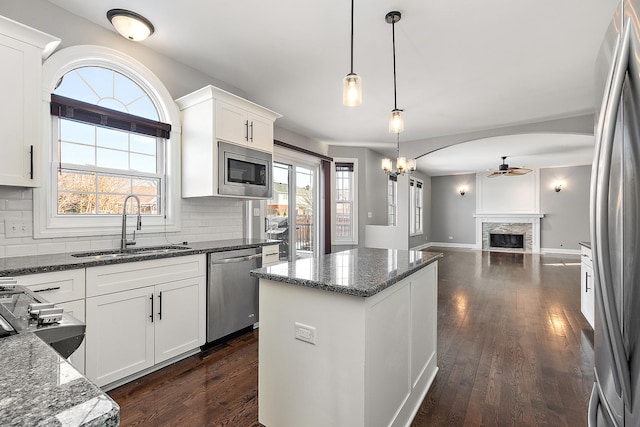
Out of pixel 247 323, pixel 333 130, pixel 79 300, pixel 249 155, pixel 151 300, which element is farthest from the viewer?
pixel 333 130

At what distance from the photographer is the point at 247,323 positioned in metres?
3.13

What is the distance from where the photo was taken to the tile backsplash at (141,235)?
6.88 ft

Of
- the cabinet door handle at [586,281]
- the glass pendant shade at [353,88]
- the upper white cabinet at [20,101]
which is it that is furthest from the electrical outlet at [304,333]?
the cabinet door handle at [586,281]

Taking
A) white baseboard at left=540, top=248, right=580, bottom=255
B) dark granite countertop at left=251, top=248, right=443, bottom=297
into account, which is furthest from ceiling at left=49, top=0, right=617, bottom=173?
white baseboard at left=540, top=248, right=580, bottom=255

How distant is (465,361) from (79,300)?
9.48 feet

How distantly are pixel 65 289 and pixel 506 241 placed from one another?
37.2 feet

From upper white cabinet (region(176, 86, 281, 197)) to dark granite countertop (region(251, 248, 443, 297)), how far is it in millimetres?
1517

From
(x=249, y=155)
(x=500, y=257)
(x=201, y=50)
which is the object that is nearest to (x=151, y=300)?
(x=249, y=155)

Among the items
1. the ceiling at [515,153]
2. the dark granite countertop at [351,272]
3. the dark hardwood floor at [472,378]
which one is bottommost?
the dark hardwood floor at [472,378]

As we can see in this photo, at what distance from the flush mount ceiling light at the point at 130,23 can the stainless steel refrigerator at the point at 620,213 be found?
2.87 meters

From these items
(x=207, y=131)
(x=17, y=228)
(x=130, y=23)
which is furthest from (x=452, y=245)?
(x=17, y=228)

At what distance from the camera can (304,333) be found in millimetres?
1555

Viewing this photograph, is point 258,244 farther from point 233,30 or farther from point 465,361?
point 465,361

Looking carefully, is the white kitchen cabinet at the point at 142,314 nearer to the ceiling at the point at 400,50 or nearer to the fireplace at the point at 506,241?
the ceiling at the point at 400,50
